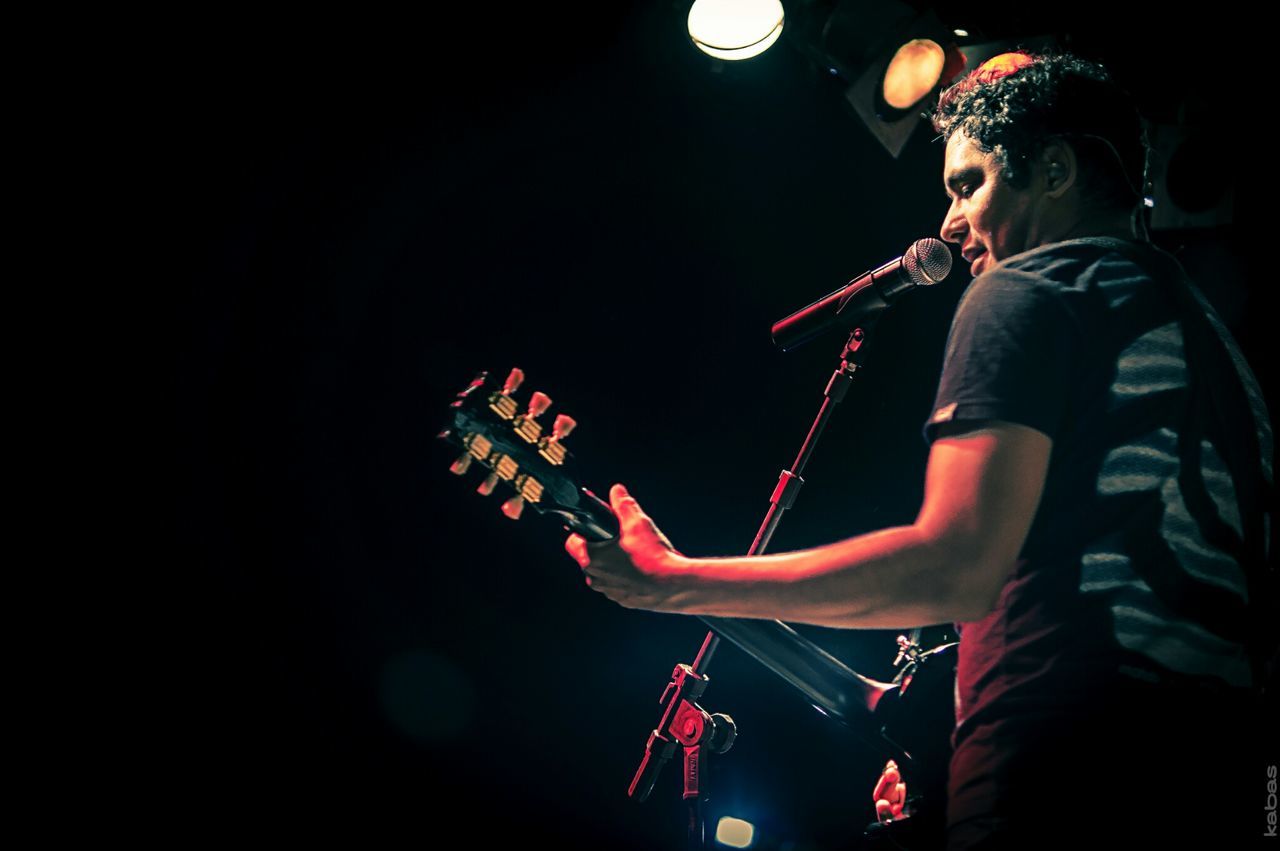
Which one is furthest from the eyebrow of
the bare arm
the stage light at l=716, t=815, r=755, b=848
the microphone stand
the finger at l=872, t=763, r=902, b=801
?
the stage light at l=716, t=815, r=755, b=848

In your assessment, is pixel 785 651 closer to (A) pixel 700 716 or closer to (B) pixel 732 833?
(A) pixel 700 716

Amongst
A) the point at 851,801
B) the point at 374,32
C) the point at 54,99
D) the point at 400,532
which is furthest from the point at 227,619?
the point at 851,801

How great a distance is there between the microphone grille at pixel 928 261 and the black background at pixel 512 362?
4.61ft

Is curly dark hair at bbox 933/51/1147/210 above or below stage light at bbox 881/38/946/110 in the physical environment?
below

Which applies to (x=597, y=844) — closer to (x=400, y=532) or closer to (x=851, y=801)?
(x=851, y=801)

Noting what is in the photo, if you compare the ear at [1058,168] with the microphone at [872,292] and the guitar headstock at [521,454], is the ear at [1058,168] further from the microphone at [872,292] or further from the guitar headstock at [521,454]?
the guitar headstock at [521,454]

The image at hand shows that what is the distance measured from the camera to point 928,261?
1835 millimetres

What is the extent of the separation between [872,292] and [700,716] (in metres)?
1.24

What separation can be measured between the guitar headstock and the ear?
1.03 meters

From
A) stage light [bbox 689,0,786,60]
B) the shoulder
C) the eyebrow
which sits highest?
A: stage light [bbox 689,0,786,60]

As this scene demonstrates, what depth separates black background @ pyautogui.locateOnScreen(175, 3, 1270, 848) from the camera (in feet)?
7.72

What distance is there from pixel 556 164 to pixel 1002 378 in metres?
2.37

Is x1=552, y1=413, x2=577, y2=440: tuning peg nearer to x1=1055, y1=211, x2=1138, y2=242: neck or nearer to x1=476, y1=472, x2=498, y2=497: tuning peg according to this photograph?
x1=476, y1=472, x2=498, y2=497: tuning peg

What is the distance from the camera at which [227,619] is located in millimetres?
2322
